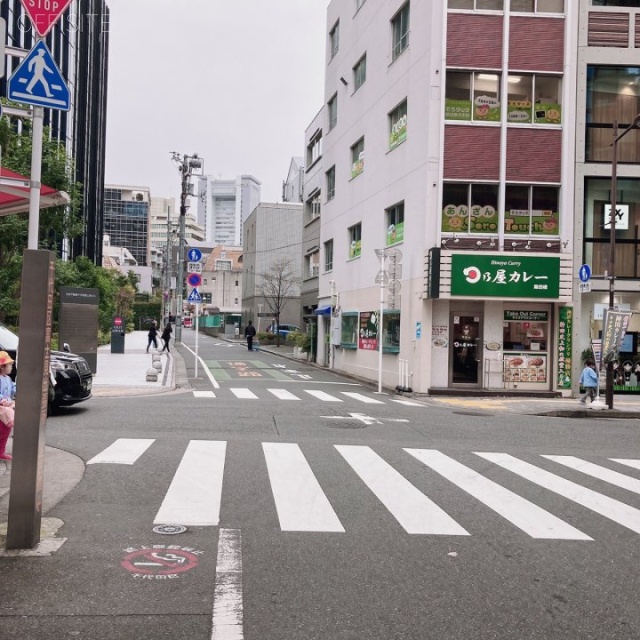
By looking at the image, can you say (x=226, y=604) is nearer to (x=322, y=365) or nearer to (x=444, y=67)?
(x=444, y=67)

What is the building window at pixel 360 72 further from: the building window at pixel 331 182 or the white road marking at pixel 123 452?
the white road marking at pixel 123 452

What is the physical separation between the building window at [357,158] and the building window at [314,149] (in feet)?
40.3

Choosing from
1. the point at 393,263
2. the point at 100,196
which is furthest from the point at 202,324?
the point at 393,263

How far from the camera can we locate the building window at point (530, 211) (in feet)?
67.3

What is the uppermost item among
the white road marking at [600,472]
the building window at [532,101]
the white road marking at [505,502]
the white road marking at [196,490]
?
the building window at [532,101]

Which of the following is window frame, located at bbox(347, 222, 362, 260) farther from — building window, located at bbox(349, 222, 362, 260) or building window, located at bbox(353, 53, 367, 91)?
building window, located at bbox(353, 53, 367, 91)

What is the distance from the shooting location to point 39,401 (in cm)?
495

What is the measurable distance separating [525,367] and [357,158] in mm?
13411

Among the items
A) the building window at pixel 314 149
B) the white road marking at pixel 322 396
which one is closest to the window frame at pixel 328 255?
the building window at pixel 314 149

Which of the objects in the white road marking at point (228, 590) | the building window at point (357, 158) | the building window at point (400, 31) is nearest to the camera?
the white road marking at point (228, 590)

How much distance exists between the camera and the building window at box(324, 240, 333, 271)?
3400cm

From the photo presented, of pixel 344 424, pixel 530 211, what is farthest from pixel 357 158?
pixel 344 424

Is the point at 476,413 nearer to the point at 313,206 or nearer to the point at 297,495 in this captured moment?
the point at 297,495

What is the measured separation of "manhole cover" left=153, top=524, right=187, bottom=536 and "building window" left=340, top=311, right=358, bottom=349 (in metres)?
21.7
